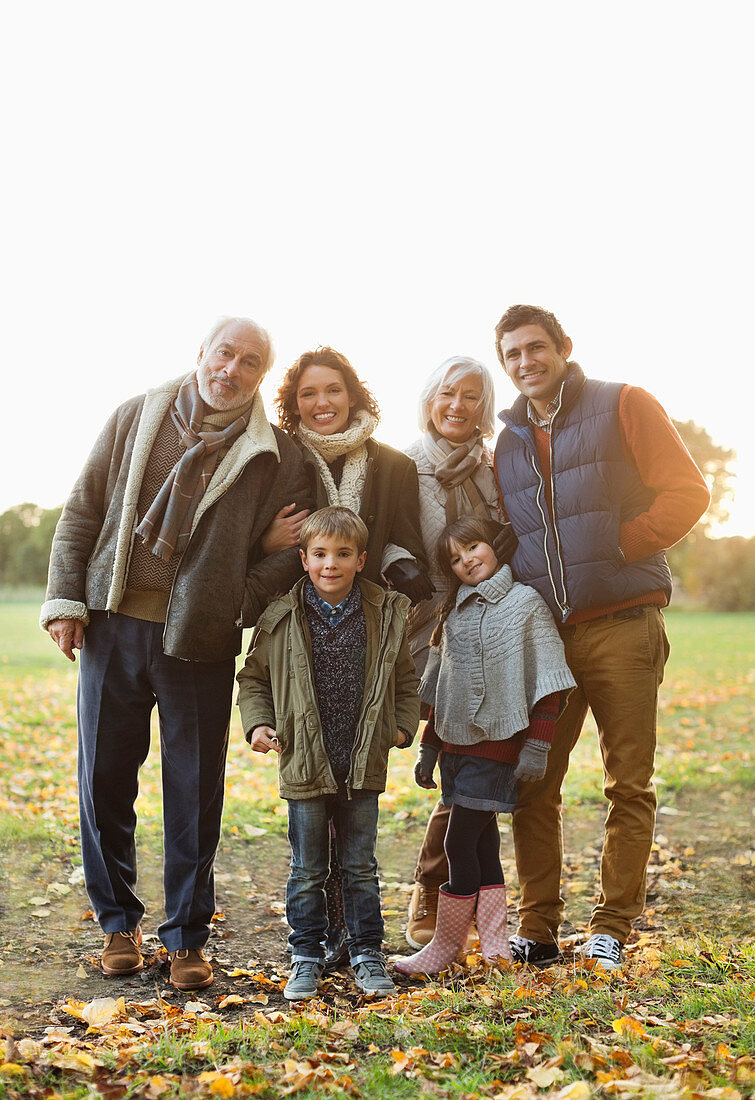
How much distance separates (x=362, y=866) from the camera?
12.2 ft

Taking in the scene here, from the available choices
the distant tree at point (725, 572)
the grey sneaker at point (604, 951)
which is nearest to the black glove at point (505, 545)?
the grey sneaker at point (604, 951)

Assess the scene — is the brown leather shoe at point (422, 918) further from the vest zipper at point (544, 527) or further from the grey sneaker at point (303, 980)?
the vest zipper at point (544, 527)

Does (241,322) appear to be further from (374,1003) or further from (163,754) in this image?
(374,1003)

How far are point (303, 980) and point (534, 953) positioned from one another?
109 centimetres

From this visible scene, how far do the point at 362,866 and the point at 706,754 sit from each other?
6319 millimetres

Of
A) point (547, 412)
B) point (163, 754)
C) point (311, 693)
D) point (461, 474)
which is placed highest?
point (547, 412)

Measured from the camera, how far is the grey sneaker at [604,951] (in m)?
3.80

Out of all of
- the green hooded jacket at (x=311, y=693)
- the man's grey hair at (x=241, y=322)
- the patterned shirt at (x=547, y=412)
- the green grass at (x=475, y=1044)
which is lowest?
the green grass at (x=475, y=1044)

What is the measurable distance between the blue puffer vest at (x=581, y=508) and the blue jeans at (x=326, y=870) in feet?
3.91

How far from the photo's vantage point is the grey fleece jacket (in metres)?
3.60

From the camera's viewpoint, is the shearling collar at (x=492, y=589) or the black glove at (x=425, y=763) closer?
the shearling collar at (x=492, y=589)

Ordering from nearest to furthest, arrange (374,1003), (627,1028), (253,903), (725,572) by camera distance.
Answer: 1. (627,1028)
2. (374,1003)
3. (253,903)
4. (725,572)

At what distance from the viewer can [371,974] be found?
11.9ft

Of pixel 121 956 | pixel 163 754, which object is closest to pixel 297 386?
pixel 163 754
